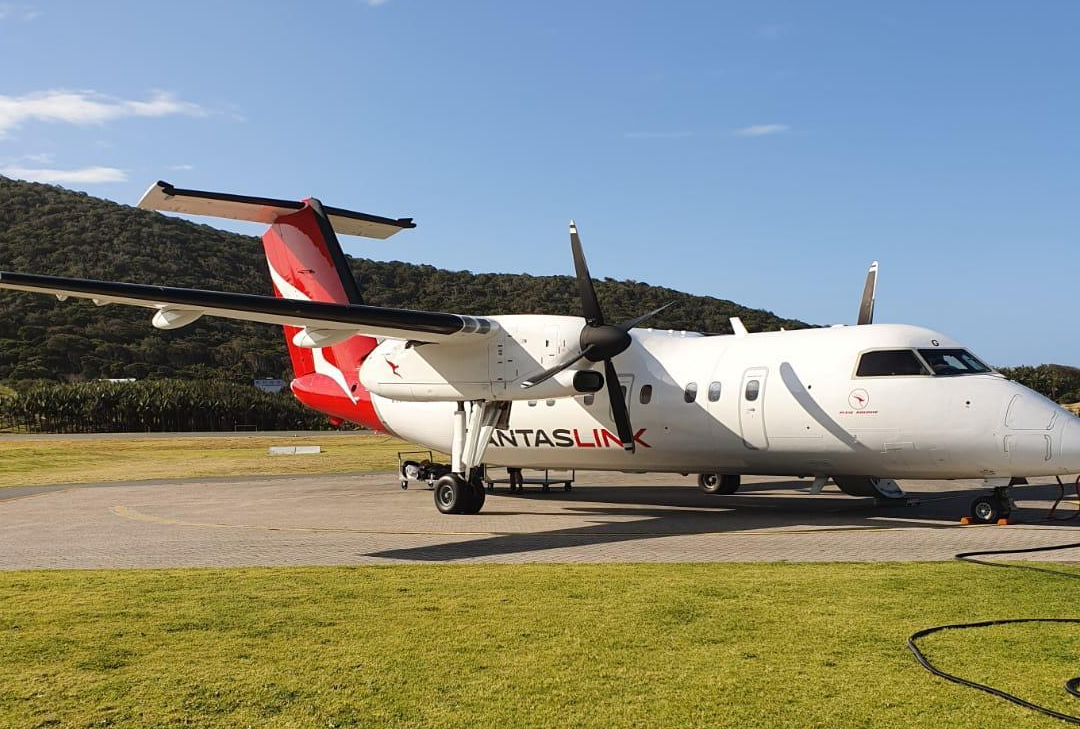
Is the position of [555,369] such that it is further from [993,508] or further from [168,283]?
[168,283]

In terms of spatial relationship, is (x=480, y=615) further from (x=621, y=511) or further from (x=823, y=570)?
(x=621, y=511)

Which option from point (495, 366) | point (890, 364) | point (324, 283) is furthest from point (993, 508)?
point (324, 283)

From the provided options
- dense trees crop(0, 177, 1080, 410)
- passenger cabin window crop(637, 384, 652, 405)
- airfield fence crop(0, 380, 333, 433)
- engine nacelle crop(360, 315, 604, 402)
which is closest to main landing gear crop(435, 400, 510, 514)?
engine nacelle crop(360, 315, 604, 402)

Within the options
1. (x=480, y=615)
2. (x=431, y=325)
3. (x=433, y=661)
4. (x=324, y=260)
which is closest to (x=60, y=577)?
(x=480, y=615)

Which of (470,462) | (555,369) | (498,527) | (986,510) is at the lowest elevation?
(498,527)

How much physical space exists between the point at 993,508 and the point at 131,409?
5777 cm

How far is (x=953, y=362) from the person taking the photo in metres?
15.2

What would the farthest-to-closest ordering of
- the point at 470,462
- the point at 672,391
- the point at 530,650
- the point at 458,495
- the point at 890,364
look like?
the point at 470,462, the point at 458,495, the point at 672,391, the point at 890,364, the point at 530,650

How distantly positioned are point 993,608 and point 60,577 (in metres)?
9.32

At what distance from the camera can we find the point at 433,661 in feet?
21.4

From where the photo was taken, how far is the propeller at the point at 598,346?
16688 mm

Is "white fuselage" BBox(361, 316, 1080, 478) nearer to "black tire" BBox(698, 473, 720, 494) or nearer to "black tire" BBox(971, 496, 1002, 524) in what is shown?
"black tire" BBox(971, 496, 1002, 524)

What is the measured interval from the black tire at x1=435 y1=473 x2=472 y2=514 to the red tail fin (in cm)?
469

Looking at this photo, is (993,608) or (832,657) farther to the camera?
(993,608)
